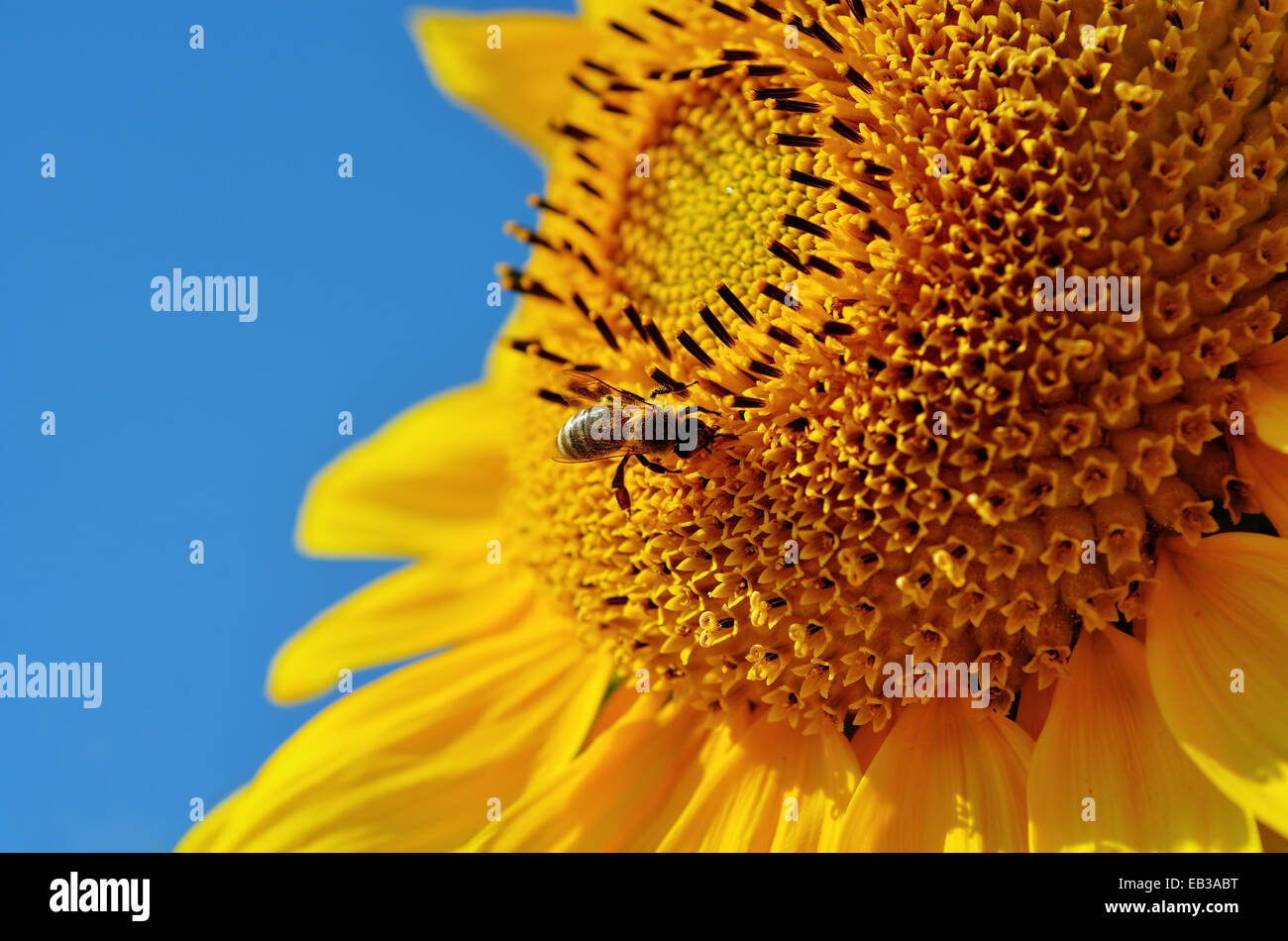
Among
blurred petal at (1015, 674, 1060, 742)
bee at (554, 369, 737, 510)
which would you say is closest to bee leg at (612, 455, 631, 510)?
bee at (554, 369, 737, 510)

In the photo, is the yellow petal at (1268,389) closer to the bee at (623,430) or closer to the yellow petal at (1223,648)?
the yellow petal at (1223,648)

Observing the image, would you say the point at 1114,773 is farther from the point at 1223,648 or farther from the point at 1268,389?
the point at 1268,389

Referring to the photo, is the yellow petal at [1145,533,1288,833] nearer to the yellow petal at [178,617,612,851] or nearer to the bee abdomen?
the bee abdomen

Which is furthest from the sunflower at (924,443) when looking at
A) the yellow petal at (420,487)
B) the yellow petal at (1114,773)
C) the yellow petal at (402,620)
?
the yellow petal at (420,487)
